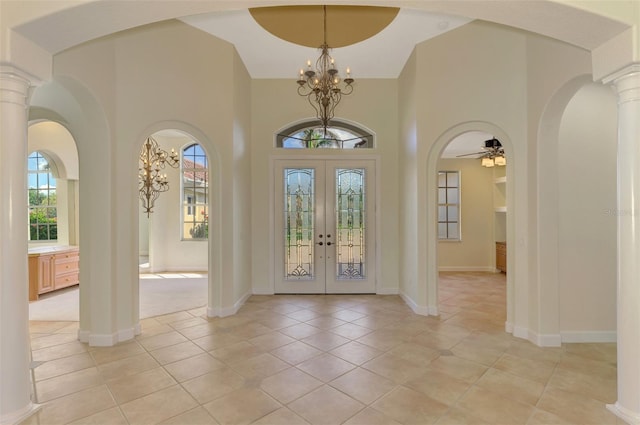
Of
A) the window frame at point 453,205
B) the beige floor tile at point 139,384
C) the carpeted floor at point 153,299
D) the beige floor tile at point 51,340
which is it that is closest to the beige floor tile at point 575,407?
the beige floor tile at point 139,384

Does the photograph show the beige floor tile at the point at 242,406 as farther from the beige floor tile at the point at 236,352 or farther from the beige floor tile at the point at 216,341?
the beige floor tile at the point at 216,341

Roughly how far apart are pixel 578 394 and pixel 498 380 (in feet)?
2.06

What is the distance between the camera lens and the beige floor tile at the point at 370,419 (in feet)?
8.09

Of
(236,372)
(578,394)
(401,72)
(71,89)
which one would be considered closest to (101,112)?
(71,89)

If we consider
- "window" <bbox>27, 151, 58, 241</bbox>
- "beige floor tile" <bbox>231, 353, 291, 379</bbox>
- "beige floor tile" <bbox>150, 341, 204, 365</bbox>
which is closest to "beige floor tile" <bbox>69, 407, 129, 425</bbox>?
"beige floor tile" <bbox>150, 341, 204, 365</bbox>

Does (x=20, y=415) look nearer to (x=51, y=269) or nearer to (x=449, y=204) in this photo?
(x=51, y=269)

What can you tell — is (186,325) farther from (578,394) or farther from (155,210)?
(155,210)

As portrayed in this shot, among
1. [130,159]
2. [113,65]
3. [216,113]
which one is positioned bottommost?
[130,159]

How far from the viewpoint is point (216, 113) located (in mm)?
4941

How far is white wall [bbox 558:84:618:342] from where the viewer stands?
3.96m

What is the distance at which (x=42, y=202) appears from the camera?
764 centimetres

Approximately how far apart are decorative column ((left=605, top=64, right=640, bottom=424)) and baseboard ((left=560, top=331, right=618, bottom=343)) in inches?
61.9

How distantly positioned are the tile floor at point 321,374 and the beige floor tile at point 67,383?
11mm

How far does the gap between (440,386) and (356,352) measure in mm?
1017
